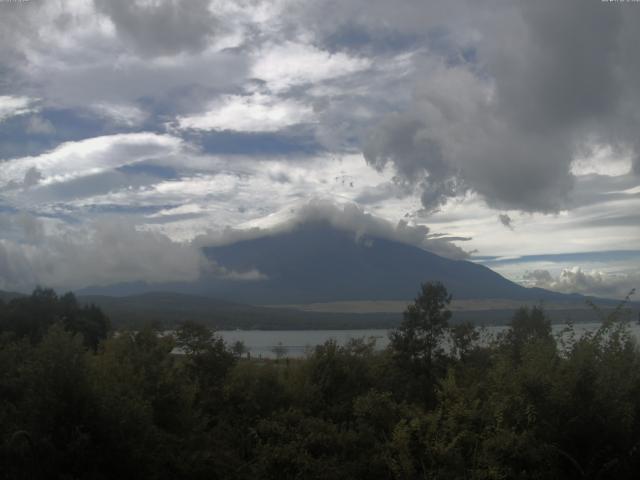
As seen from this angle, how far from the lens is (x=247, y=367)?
2598cm

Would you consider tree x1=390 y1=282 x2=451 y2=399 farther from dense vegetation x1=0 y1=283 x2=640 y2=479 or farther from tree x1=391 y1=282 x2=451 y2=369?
dense vegetation x1=0 y1=283 x2=640 y2=479

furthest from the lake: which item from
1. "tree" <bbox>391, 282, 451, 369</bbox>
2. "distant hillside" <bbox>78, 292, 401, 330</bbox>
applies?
"distant hillside" <bbox>78, 292, 401, 330</bbox>

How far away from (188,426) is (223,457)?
1711 millimetres

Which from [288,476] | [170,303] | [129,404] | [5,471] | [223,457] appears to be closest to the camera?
[5,471]

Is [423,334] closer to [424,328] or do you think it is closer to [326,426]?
[424,328]

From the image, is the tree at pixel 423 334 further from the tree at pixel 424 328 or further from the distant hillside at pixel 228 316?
the distant hillside at pixel 228 316

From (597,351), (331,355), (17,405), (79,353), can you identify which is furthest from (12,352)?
(597,351)

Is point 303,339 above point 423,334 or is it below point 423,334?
below

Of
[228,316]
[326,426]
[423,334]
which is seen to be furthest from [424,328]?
[228,316]

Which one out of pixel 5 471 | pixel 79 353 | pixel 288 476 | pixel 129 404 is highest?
pixel 79 353

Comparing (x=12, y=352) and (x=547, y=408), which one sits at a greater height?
(x=12, y=352)

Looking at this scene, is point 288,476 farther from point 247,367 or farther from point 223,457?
point 247,367

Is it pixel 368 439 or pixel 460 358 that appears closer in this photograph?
pixel 368 439

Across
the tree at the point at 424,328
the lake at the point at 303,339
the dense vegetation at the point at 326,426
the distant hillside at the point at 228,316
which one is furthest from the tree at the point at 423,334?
the distant hillside at the point at 228,316
